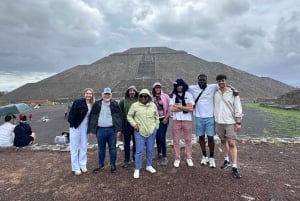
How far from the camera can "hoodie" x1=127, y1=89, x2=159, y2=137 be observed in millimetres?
4809

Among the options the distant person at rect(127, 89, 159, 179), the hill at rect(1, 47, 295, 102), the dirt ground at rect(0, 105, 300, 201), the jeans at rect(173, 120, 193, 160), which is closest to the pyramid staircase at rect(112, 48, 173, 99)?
the hill at rect(1, 47, 295, 102)

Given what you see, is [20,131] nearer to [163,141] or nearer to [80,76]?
[163,141]

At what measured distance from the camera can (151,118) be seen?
4.85 meters

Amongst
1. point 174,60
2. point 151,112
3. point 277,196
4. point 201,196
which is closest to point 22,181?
point 151,112

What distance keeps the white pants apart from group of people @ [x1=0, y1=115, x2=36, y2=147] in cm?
333

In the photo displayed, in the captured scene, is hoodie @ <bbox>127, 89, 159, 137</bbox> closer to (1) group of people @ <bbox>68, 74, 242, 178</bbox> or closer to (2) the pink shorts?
(1) group of people @ <bbox>68, 74, 242, 178</bbox>

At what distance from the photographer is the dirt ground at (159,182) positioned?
4.12m

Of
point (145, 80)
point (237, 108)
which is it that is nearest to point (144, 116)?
point (237, 108)

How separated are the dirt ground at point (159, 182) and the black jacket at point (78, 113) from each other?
1.16 metres

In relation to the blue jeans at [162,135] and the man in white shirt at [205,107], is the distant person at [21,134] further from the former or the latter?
the man in white shirt at [205,107]

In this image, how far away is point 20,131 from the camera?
7812 mm

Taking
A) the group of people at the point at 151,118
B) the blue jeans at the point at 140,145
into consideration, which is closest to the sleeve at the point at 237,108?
the group of people at the point at 151,118

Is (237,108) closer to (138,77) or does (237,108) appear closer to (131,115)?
(131,115)

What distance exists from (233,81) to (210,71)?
8341 mm
